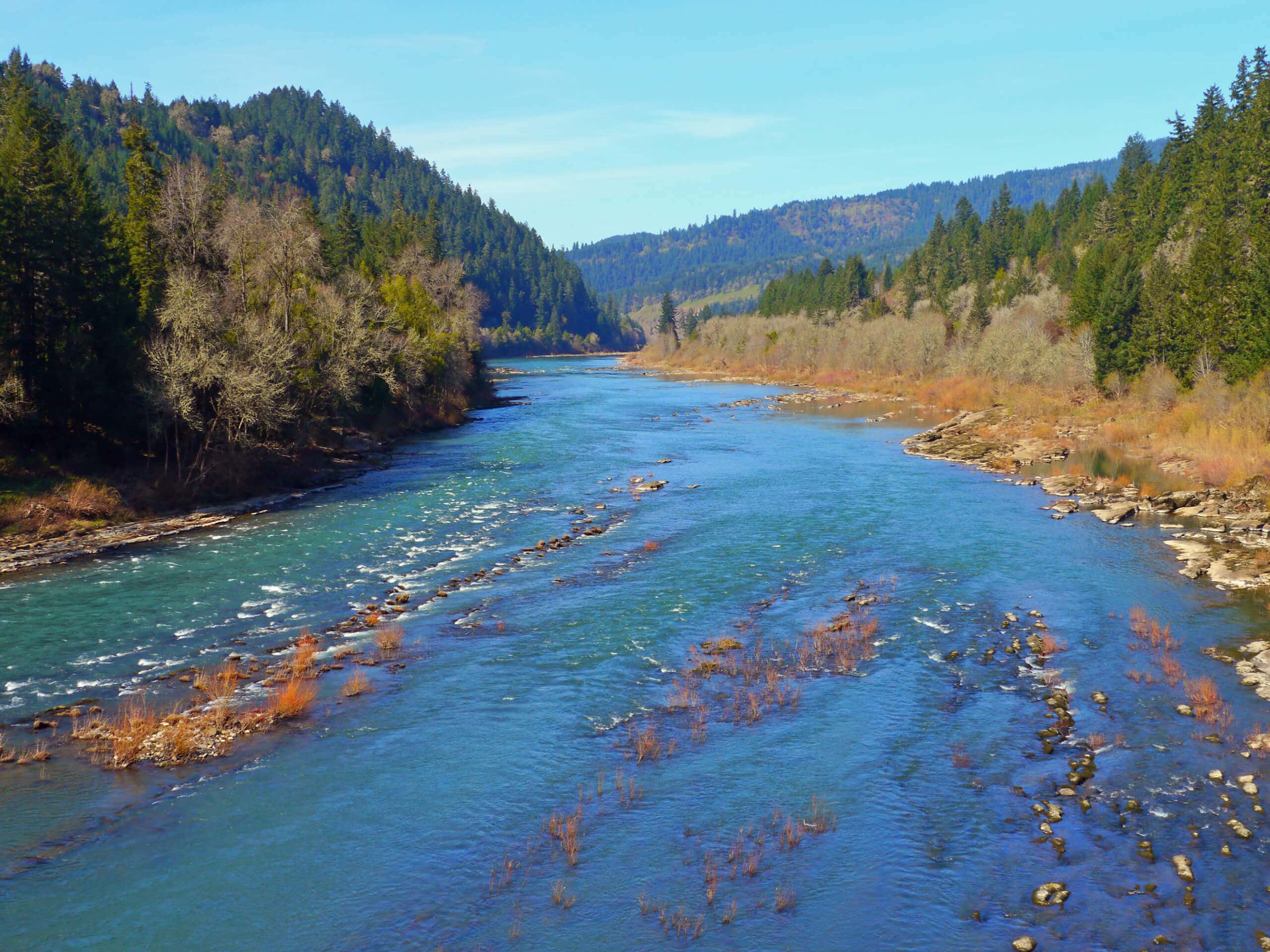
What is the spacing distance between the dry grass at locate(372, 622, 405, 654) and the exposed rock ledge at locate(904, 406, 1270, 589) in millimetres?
27400

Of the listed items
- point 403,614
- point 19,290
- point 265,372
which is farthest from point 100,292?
point 403,614

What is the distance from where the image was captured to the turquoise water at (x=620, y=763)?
13.9 meters

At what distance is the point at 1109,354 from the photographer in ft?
239

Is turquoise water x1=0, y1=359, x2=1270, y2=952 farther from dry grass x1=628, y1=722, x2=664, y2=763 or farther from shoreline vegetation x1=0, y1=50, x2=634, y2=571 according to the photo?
shoreline vegetation x1=0, y1=50, x2=634, y2=571

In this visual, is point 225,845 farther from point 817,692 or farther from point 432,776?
point 817,692

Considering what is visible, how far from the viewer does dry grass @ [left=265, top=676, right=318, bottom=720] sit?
20.9 meters

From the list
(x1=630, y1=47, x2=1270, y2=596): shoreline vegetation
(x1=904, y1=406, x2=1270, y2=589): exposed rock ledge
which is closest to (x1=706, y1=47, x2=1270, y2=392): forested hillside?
(x1=630, y1=47, x2=1270, y2=596): shoreline vegetation

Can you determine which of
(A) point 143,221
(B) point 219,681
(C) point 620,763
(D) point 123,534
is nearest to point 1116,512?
(C) point 620,763

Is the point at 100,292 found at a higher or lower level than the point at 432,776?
higher

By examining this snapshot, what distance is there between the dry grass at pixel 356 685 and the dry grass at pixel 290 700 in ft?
2.46

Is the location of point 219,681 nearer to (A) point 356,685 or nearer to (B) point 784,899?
(A) point 356,685

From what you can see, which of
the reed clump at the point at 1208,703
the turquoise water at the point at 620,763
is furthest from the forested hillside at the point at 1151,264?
the reed clump at the point at 1208,703

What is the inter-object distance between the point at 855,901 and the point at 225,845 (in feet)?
35.6

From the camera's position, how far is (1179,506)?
42.8 m
